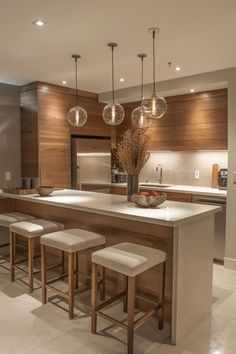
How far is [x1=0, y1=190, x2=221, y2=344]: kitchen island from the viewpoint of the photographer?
2285 mm

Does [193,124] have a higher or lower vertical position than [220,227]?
higher

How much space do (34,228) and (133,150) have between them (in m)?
1.28

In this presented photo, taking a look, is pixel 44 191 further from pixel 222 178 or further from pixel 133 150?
pixel 222 178

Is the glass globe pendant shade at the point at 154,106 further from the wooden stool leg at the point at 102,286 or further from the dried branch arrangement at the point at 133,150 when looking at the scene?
the wooden stool leg at the point at 102,286

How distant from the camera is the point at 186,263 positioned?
7.72ft

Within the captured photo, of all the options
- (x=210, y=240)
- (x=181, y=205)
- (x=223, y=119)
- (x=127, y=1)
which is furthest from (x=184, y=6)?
(x=223, y=119)

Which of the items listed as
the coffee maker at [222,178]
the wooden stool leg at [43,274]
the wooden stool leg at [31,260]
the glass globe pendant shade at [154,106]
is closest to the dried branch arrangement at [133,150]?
the glass globe pendant shade at [154,106]

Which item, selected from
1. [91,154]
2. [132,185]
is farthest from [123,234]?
[91,154]

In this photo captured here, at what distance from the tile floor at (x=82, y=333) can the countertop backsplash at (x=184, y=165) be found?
2.37m

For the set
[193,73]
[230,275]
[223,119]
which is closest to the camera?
[230,275]

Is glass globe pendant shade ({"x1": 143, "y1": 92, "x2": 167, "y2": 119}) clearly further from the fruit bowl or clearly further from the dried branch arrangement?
the fruit bowl

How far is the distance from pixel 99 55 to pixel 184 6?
52.5 inches

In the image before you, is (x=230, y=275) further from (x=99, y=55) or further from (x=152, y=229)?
Result: (x=99, y=55)

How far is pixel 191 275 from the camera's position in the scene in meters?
2.43
